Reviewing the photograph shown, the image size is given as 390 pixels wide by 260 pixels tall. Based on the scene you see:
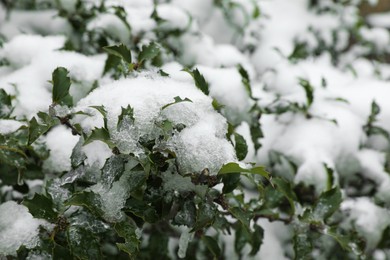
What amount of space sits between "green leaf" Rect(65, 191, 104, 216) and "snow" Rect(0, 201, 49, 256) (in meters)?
0.15

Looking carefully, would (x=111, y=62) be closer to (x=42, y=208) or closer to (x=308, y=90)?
(x=42, y=208)

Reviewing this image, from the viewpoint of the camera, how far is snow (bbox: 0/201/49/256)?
2.97 ft

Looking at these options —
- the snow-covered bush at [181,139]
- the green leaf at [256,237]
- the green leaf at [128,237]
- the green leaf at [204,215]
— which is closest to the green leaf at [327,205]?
the snow-covered bush at [181,139]

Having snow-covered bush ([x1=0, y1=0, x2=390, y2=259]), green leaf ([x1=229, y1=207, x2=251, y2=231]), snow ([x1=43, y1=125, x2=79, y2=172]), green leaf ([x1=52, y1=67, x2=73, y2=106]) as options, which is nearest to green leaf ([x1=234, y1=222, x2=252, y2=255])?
snow-covered bush ([x1=0, y1=0, x2=390, y2=259])

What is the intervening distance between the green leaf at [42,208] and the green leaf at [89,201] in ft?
0.22

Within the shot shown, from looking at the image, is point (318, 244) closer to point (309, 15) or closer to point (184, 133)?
point (184, 133)

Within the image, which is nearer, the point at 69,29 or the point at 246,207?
the point at 246,207

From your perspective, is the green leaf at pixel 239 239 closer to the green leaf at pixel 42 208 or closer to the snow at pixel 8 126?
the green leaf at pixel 42 208

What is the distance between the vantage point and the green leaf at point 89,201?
816 mm

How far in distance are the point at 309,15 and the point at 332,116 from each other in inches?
41.3

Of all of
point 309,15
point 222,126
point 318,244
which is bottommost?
point 318,244

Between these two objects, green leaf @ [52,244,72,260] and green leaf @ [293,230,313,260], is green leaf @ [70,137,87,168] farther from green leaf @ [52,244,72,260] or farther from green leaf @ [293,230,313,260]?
green leaf @ [293,230,313,260]

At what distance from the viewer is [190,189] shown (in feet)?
2.92

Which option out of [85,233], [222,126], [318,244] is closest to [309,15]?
[318,244]
